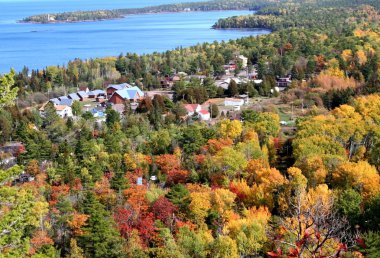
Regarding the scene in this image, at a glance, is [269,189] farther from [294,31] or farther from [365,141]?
[294,31]

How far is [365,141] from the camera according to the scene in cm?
1484

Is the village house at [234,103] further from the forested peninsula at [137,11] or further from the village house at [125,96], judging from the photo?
the forested peninsula at [137,11]

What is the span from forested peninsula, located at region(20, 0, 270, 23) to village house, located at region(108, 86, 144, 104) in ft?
221

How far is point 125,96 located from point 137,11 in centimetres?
8462

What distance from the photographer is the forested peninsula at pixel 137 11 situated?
92062 millimetres

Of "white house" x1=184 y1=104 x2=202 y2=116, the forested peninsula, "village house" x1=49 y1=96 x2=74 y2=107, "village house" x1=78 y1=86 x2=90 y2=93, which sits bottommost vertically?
"village house" x1=78 y1=86 x2=90 y2=93

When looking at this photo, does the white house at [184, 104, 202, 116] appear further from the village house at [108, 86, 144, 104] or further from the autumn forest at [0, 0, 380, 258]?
the village house at [108, 86, 144, 104]

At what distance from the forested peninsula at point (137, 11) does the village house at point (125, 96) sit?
221ft

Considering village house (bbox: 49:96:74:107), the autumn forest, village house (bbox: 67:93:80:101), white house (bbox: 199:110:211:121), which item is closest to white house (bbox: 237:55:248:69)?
the autumn forest

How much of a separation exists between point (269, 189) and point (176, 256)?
3.81 metres

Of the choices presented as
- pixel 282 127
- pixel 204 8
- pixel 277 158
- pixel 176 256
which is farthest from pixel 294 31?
pixel 204 8

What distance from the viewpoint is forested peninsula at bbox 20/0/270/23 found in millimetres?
92062

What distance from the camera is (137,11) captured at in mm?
108188

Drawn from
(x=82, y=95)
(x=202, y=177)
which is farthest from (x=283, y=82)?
(x=202, y=177)
